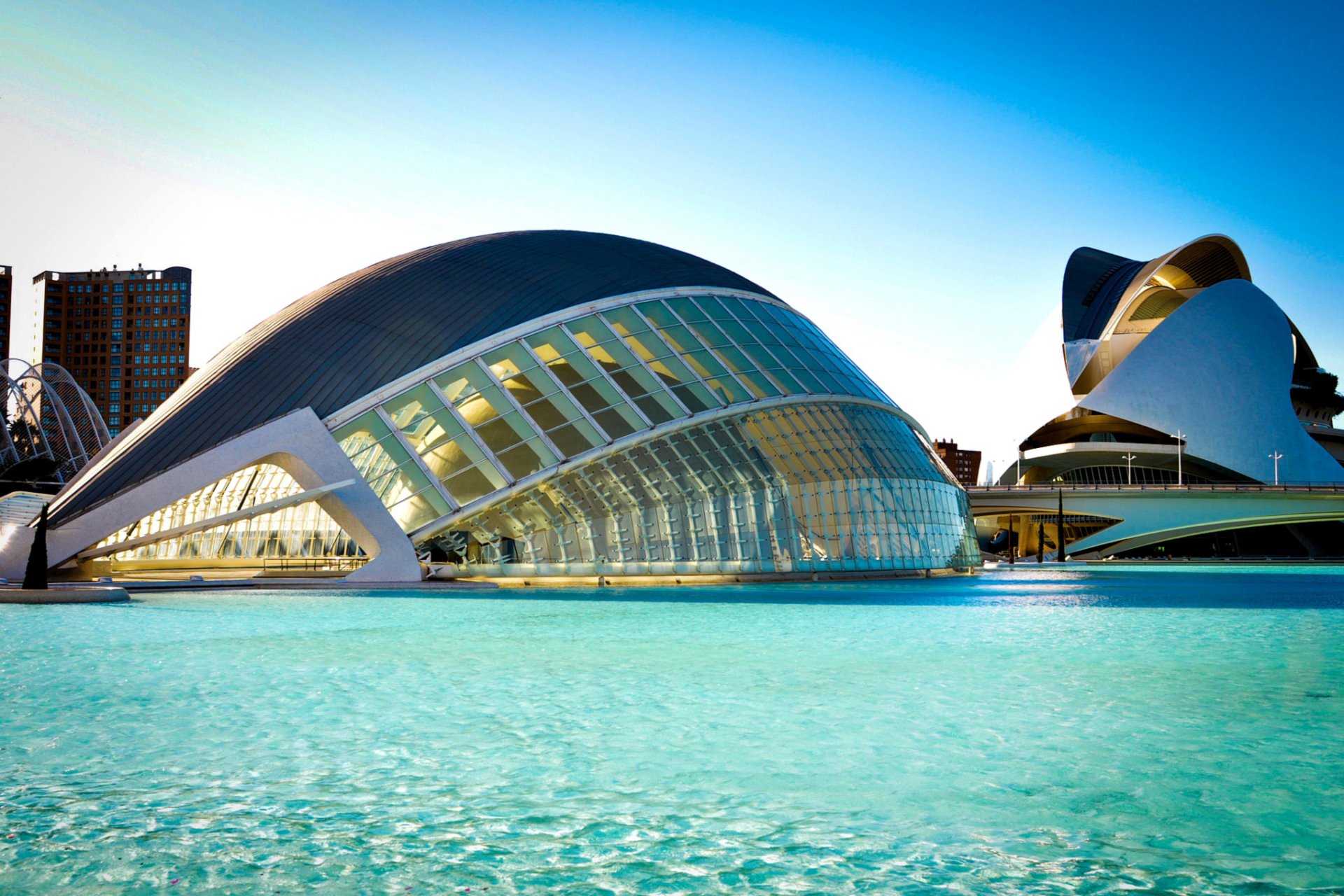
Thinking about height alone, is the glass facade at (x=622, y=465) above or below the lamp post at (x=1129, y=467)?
below

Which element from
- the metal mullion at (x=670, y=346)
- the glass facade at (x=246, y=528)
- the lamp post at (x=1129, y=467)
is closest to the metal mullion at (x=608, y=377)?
the metal mullion at (x=670, y=346)

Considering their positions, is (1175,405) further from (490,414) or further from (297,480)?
(297,480)

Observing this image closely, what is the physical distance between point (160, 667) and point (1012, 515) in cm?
8130

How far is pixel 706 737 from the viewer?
7125 mm

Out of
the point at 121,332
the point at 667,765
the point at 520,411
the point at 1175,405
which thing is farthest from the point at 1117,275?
the point at 121,332

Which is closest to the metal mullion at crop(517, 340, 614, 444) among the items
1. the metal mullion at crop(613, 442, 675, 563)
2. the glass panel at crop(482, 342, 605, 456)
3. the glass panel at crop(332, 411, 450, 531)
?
the glass panel at crop(482, 342, 605, 456)

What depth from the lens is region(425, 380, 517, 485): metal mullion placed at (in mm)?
25944

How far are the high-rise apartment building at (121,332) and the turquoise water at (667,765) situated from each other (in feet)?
580

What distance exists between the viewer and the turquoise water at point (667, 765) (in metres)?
4.57

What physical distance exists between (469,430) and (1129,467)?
6916cm

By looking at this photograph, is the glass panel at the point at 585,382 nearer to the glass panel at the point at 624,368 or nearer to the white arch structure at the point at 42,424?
the glass panel at the point at 624,368

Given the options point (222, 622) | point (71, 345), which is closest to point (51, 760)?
point (222, 622)

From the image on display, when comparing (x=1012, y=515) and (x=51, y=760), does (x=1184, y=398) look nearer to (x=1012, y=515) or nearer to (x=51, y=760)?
(x=1012, y=515)

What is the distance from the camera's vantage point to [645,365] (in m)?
29.2
